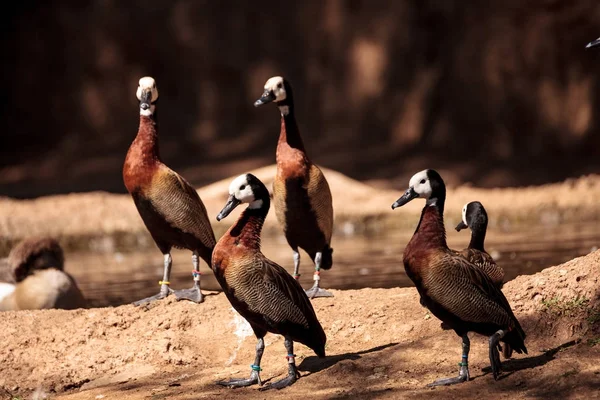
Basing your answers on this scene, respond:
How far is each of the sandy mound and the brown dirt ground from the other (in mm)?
6150

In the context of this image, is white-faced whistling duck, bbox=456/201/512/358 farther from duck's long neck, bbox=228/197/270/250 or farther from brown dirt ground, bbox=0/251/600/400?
duck's long neck, bbox=228/197/270/250

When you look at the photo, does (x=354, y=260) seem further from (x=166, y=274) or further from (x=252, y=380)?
(x=252, y=380)

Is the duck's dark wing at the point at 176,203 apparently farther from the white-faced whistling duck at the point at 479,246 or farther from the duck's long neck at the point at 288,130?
the white-faced whistling duck at the point at 479,246

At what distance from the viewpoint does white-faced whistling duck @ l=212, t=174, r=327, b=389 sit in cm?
572

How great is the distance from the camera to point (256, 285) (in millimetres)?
5723

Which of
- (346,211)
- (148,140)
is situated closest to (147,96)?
(148,140)

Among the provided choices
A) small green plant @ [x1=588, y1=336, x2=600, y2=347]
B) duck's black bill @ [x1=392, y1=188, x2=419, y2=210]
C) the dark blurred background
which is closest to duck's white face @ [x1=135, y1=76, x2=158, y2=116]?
duck's black bill @ [x1=392, y1=188, x2=419, y2=210]

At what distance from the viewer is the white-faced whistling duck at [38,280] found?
8.27m

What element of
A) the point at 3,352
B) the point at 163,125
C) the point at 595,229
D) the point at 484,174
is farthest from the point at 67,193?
the point at 3,352

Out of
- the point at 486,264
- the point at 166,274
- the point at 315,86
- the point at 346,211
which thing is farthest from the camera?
the point at 315,86

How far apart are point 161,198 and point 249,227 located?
1457 mm

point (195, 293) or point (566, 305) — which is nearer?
point (566, 305)

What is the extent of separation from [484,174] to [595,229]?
4225mm

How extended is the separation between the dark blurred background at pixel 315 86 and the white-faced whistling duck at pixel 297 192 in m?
8.72
